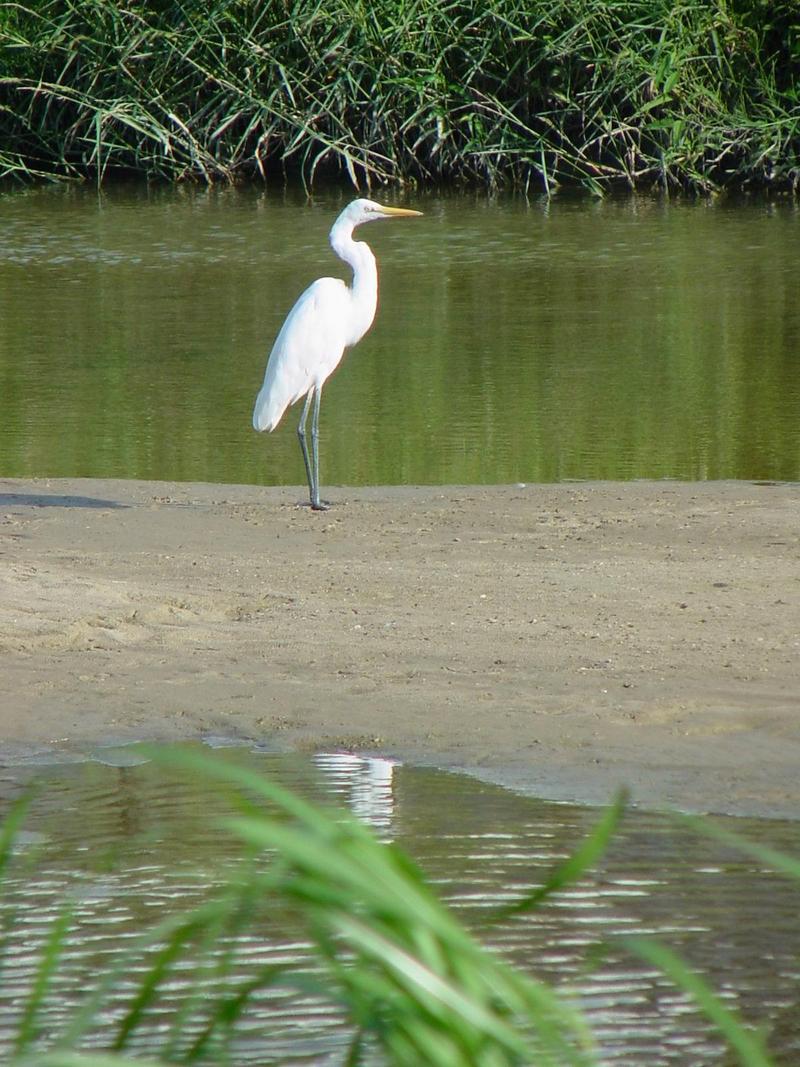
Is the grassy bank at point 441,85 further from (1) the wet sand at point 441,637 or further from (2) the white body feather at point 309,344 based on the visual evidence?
(1) the wet sand at point 441,637

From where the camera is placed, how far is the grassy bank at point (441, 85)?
20.2 meters

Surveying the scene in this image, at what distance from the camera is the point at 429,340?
13.8 meters

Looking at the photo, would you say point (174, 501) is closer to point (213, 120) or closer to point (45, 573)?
point (45, 573)

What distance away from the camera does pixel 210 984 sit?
10.5 feet

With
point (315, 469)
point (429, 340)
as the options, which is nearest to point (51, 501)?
point (315, 469)

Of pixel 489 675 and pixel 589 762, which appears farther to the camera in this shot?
pixel 489 675

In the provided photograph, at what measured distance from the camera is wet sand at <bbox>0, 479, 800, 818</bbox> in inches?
185

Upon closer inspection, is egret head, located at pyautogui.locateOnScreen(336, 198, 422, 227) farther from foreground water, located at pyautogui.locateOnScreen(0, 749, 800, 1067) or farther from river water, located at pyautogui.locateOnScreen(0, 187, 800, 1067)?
foreground water, located at pyautogui.locateOnScreen(0, 749, 800, 1067)

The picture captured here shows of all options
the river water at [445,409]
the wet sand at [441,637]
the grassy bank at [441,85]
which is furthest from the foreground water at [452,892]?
the grassy bank at [441,85]

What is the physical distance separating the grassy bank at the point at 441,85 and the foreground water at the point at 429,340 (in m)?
0.87

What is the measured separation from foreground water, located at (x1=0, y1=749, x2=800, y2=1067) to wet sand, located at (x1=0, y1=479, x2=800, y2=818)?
22cm

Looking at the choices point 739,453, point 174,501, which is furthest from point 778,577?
point 739,453

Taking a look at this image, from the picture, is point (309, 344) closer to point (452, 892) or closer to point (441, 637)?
point (441, 637)

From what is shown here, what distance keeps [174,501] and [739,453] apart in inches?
142
